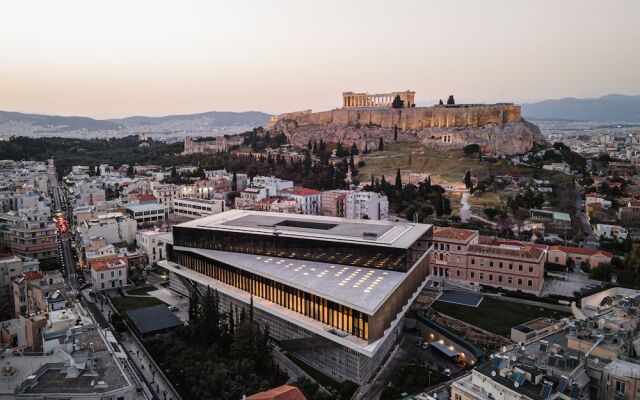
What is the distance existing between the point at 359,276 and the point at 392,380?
7.27 meters

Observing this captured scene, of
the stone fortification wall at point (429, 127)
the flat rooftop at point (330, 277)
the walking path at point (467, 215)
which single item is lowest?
the walking path at point (467, 215)

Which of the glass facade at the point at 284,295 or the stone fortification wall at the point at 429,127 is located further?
the stone fortification wall at the point at 429,127

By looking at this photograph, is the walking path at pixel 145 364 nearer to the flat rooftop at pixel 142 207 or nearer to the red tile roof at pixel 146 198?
the flat rooftop at pixel 142 207

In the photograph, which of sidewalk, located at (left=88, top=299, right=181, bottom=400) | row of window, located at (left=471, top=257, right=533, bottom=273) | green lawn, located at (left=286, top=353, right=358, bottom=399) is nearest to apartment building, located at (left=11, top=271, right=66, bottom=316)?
sidewalk, located at (left=88, top=299, right=181, bottom=400)

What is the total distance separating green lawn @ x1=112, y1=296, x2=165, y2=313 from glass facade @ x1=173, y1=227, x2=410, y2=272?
4.95m

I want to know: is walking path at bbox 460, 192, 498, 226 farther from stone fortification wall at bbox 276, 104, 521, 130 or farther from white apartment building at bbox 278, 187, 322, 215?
stone fortification wall at bbox 276, 104, 521, 130

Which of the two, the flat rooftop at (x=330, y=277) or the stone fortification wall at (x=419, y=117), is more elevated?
the stone fortification wall at (x=419, y=117)

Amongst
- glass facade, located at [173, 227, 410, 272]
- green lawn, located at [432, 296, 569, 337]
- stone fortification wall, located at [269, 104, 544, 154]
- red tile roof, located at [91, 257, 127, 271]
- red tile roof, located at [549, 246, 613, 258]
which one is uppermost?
stone fortification wall, located at [269, 104, 544, 154]

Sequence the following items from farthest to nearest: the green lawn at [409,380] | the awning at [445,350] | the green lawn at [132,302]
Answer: the green lawn at [132,302] → the awning at [445,350] → the green lawn at [409,380]

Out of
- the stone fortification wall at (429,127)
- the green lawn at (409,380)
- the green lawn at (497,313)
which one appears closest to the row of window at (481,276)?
the green lawn at (497,313)

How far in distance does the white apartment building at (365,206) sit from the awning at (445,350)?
109 ft

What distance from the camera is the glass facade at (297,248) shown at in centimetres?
3184

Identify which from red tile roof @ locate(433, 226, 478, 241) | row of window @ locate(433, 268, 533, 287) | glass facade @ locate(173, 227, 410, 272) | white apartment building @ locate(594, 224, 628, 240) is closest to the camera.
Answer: glass facade @ locate(173, 227, 410, 272)

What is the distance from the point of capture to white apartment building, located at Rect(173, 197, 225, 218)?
62875 mm
